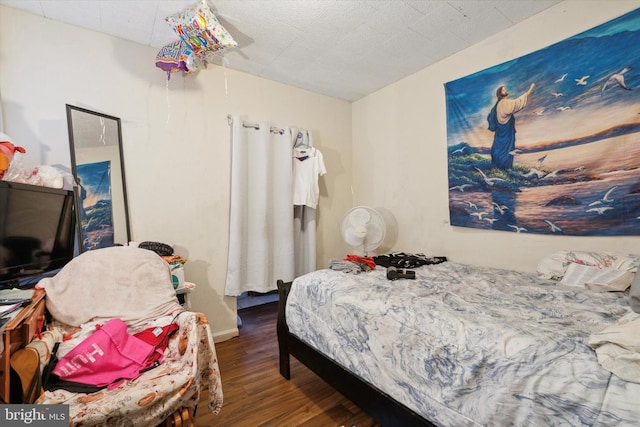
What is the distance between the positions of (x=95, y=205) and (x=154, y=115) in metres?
0.85

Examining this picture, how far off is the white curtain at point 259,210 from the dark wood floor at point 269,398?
2.11ft

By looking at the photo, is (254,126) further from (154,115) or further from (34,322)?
(34,322)

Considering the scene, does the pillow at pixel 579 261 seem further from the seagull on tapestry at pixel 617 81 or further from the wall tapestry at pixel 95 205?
the wall tapestry at pixel 95 205

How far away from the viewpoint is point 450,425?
105 cm

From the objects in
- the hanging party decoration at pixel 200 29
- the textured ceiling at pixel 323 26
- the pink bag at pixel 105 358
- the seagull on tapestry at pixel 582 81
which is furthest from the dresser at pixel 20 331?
the seagull on tapestry at pixel 582 81

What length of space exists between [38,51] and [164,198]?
1224mm

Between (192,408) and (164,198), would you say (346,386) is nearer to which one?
(192,408)

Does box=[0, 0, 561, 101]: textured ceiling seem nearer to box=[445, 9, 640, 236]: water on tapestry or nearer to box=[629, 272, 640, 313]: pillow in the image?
box=[445, 9, 640, 236]: water on tapestry

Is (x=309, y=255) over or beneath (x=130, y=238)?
beneath

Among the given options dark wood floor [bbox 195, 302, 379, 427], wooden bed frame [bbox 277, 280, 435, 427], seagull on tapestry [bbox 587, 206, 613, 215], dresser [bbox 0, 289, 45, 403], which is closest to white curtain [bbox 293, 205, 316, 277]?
dark wood floor [bbox 195, 302, 379, 427]

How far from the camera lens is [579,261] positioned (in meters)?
1.73

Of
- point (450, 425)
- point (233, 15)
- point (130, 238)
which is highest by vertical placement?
point (233, 15)

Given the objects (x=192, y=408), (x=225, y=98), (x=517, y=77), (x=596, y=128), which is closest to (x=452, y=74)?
(x=517, y=77)

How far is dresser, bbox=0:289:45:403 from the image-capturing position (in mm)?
867
